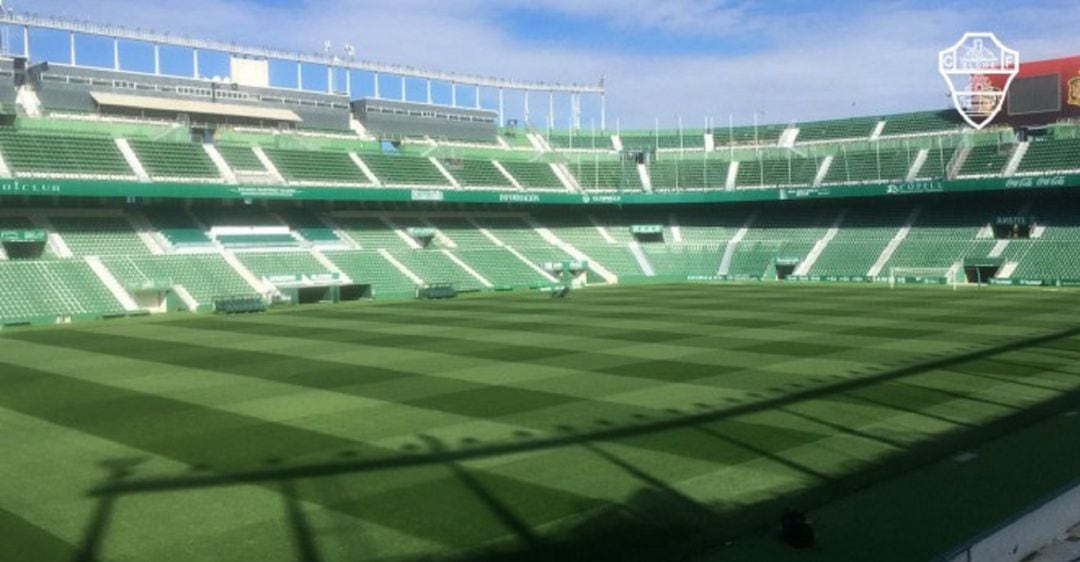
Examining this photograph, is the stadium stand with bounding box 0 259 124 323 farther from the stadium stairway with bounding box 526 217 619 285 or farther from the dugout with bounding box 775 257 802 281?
the dugout with bounding box 775 257 802 281

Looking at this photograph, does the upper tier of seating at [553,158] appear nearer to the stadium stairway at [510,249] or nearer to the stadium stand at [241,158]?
the stadium stand at [241,158]

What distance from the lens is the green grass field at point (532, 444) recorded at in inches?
424

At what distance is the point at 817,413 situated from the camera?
55.2 ft

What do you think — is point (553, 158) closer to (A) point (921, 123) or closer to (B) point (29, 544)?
(A) point (921, 123)

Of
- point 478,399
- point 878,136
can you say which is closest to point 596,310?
point 478,399

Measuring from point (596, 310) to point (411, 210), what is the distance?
1002 inches

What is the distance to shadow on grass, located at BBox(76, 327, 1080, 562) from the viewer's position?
406 inches

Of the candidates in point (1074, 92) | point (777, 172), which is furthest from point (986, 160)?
point (777, 172)

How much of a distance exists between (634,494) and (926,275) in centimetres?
5096

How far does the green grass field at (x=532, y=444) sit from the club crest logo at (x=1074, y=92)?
3489 cm

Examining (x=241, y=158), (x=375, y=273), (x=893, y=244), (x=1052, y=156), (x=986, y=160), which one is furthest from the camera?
(x=893, y=244)

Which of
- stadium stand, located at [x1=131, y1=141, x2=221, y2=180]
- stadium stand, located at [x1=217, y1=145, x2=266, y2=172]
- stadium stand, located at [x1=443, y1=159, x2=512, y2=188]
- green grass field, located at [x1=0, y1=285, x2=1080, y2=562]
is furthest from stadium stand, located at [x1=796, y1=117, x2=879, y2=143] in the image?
stadium stand, located at [x1=131, y1=141, x2=221, y2=180]

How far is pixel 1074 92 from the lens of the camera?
57.7 m

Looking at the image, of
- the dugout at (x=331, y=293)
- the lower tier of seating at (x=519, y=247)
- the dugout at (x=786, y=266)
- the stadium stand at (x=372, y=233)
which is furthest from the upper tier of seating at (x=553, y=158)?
the dugout at (x=331, y=293)
